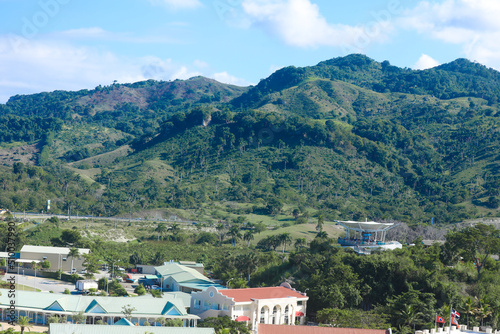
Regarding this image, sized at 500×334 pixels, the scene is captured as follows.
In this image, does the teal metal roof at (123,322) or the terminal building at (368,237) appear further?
the terminal building at (368,237)

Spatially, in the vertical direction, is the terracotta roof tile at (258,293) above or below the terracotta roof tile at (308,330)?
above

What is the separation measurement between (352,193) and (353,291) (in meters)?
107

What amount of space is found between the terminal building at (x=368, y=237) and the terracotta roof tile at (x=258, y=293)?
13020 mm

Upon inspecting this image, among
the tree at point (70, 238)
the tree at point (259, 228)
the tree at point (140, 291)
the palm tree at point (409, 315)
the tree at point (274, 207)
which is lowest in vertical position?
the tree at point (140, 291)

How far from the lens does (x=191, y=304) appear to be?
64.9 meters

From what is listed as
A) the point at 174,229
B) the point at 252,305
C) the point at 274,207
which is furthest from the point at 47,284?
the point at 274,207

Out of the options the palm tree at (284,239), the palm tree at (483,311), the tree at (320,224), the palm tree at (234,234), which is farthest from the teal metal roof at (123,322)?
the tree at (320,224)

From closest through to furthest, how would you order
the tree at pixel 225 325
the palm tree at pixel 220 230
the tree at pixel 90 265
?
the tree at pixel 225 325
the tree at pixel 90 265
the palm tree at pixel 220 230

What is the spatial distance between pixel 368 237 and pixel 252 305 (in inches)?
841

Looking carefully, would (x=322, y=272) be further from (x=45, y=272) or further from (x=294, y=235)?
(x=294, y=235)

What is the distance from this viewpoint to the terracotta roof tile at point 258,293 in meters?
62.1

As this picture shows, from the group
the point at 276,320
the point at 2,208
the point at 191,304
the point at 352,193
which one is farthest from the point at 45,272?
the point at 352,193

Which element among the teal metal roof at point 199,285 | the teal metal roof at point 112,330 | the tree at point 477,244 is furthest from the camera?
the teal metal roof at point 199,285

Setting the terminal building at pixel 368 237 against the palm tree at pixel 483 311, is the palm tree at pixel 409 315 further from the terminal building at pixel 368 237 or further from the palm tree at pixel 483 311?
the terminal building at pixel 368 237
